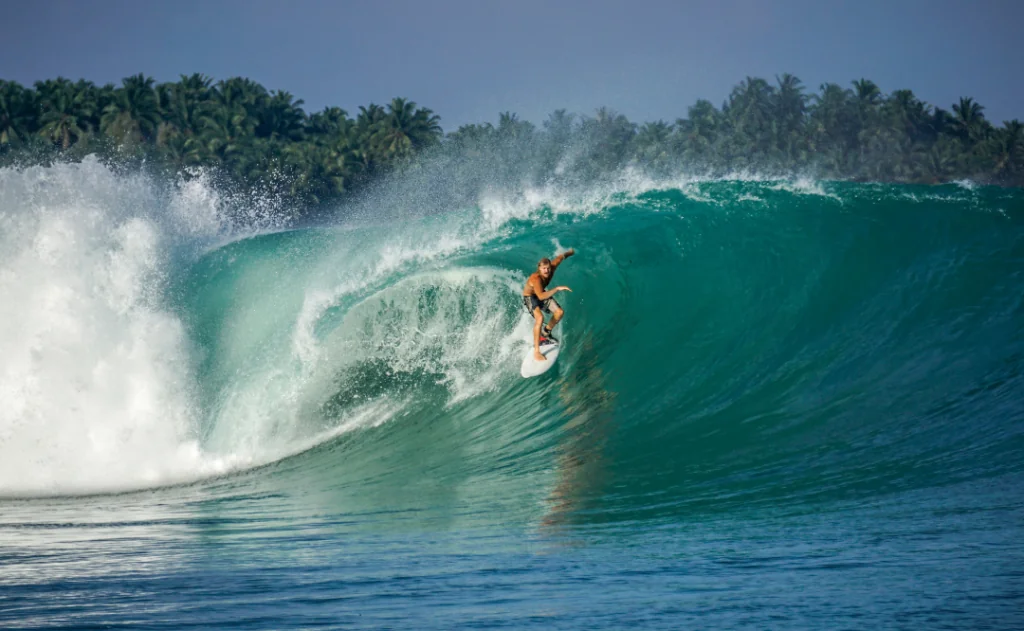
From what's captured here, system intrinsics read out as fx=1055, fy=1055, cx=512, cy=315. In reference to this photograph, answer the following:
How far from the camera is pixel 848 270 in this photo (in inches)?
520

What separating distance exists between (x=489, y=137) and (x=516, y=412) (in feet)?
194

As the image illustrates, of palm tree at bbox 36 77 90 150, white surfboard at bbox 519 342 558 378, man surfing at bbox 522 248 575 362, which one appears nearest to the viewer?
man surfing at bbox 522 248 575 362

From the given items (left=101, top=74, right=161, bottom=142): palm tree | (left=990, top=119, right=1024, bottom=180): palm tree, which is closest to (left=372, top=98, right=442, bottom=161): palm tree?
(left=101, top=74, right=161, bottom=142): palm tree

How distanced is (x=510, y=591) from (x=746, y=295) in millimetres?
8645

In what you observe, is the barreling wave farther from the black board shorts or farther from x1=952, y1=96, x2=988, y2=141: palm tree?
x1=952, y1=96, x2=988, y2=141: palm tree

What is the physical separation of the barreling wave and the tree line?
142 ft

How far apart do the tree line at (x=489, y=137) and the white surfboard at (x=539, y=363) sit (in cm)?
4639

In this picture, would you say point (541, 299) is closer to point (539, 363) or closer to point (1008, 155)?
point (539, 363)

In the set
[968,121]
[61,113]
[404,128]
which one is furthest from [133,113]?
[968,121]

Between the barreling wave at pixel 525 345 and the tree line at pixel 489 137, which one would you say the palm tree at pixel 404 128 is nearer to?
the tree line at pixel 489 137

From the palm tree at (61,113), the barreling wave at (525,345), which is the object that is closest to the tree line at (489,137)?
the palm tree at (61,113)

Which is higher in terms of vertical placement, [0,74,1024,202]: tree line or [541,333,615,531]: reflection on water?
[0,74,1024,202]: tree line

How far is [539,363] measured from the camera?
11500mm

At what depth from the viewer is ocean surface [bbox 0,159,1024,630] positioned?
496 cm
